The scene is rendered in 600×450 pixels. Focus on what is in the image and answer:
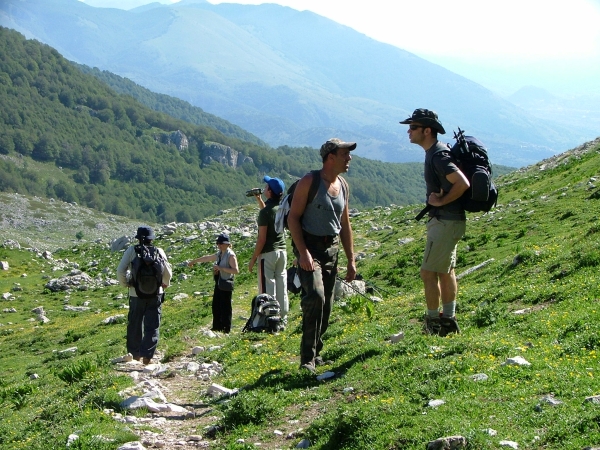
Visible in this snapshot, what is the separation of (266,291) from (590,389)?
27.2 feet

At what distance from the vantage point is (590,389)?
6.27 metres

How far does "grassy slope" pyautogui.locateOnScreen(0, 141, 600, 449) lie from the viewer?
6230 mm

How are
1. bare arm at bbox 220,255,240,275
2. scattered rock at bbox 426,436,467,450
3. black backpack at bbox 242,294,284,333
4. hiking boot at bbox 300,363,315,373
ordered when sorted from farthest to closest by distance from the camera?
bare arm at bbox 220,255,240,275
black backpack at bbox 242,294,284,333
hiking boot at bbox 300,363,315,373
scattered rock at bbox 426,436,467,450

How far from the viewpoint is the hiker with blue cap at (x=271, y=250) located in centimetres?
1310

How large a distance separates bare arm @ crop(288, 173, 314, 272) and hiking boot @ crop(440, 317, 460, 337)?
2087mm

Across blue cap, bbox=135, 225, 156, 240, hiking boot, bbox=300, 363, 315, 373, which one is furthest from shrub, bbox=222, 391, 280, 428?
blue cap, bbox=135, 225, 156, 240

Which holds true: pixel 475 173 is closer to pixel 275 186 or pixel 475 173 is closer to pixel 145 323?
pixel 275 186

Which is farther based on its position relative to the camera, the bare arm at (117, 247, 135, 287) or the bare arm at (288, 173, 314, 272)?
the bare arm at (117, 247, 135, 287)

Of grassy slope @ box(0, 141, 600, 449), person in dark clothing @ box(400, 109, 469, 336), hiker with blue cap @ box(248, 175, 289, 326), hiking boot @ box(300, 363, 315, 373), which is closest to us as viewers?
grassy slope @ box(0, 141, 600, 449)

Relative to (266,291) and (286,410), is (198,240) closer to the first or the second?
(266,291)

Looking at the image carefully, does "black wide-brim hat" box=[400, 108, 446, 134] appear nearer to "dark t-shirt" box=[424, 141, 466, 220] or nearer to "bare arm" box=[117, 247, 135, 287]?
"dark t-shirt" box=[424, 141, 466, 220]

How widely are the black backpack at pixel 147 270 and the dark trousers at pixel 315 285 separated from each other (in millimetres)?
3844

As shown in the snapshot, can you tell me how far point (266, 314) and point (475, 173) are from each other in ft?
20.7

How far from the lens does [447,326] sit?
31.1ft
